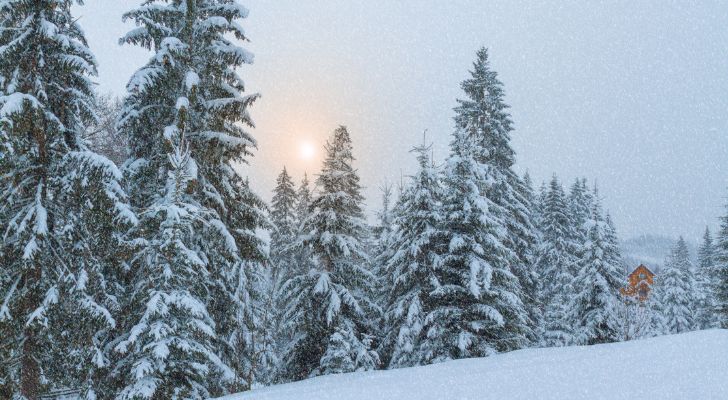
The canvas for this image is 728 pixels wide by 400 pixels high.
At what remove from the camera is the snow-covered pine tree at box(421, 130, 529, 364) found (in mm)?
17594

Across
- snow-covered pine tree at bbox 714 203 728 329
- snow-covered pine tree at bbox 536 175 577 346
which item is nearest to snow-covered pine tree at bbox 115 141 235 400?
snow-covered pine tree at bbox 536 175 577 346

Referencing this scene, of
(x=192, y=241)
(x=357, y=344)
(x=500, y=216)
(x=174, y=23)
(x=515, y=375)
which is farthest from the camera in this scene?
(x=500, y=216)

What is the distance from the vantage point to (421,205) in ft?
65.9

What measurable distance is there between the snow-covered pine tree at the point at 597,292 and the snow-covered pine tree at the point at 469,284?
10.1 meters

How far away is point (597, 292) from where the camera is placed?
28.1 meters

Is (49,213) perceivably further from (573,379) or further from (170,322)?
(573,379)

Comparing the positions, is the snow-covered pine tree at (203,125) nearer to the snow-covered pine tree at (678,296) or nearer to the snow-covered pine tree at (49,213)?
the snow-covered pine tree at (49,213)

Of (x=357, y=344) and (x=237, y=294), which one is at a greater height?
(x=237, y=294)

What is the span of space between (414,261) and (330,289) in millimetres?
3638

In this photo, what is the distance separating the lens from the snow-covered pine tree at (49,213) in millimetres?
11445

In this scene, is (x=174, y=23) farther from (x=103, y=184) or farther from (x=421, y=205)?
(x=421, y=205)

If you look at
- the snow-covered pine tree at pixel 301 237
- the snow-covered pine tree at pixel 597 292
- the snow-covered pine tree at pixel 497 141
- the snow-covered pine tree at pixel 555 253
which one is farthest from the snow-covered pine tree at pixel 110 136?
the snow-covered pine tree at pixel 555 253

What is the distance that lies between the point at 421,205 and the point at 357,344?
624 centimetres

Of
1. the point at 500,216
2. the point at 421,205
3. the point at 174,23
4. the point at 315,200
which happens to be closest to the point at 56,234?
the point at 174,23
